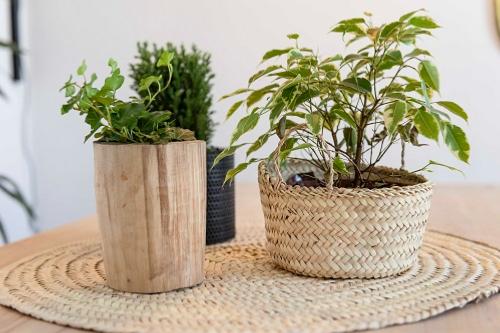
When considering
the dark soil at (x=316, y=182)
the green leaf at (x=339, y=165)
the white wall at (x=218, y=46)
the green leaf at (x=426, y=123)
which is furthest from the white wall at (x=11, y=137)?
the green leaf at (x=426, y=123)

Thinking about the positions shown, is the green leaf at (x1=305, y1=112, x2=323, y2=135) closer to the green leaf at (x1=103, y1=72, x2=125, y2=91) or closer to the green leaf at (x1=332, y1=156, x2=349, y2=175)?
the green leaf at (x1=332, y1=156, x2=349, y2=175)

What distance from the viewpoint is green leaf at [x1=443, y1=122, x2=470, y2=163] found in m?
0.66

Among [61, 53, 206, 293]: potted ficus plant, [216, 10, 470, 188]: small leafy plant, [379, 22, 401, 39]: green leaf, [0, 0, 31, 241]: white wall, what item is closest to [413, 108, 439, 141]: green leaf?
[216, 10, 470, 188]: small leafy plant

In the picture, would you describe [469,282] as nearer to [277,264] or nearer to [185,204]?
[277,264]

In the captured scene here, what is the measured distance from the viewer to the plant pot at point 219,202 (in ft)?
2.98

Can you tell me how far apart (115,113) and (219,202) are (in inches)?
12.4

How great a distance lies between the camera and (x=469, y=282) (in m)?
0.69

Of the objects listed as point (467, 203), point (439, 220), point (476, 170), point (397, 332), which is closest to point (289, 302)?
point (397, 332)

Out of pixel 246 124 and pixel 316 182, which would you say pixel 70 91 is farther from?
pixel 316 182

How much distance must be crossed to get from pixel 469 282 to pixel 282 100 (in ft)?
0.97

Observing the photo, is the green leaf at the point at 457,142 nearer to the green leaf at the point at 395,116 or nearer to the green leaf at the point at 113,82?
the green leaf at the point at 395,116

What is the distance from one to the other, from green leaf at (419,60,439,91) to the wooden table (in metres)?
0.23

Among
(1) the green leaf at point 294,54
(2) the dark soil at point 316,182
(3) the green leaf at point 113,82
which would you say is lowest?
(2) the dark soil at point 316,182

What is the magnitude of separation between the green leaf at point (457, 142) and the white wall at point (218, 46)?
1017mm
